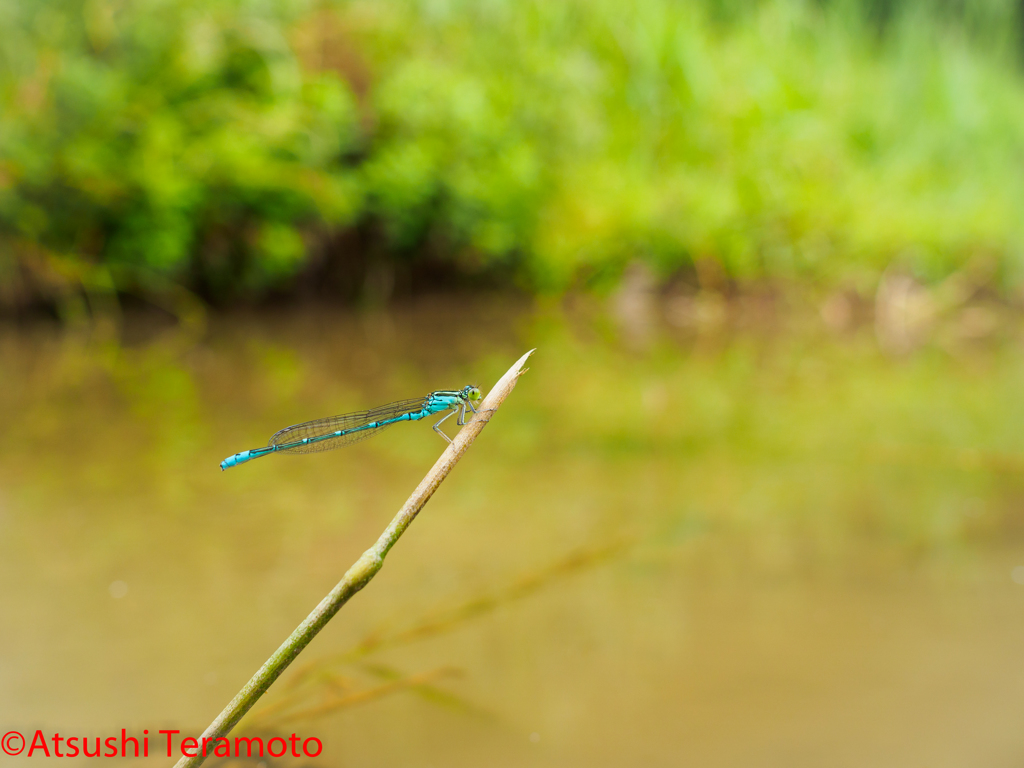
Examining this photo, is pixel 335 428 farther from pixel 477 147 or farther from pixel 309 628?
pixel 477 147

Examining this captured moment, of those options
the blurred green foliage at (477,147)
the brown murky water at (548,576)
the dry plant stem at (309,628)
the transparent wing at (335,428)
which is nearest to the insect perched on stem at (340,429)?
the transparent wing at (335,428)

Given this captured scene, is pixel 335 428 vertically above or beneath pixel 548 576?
above

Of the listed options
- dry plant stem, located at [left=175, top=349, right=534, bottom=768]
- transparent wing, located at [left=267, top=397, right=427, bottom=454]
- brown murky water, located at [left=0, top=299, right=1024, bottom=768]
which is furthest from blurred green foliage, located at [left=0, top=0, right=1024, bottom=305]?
dry plant stem, located at [left=175, top=349, right=534, bottom=768]

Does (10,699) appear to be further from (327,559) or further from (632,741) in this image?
(632,741)

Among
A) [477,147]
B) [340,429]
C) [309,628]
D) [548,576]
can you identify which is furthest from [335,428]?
[477,147]

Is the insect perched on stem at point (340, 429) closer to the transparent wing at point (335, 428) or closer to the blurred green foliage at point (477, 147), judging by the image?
the transparent wing at point (335, 428)

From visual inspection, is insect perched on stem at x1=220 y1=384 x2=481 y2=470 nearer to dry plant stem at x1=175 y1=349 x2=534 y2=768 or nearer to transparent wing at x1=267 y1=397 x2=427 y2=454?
transparent wing at x1=267 y1=397 x2=427 y2=454
